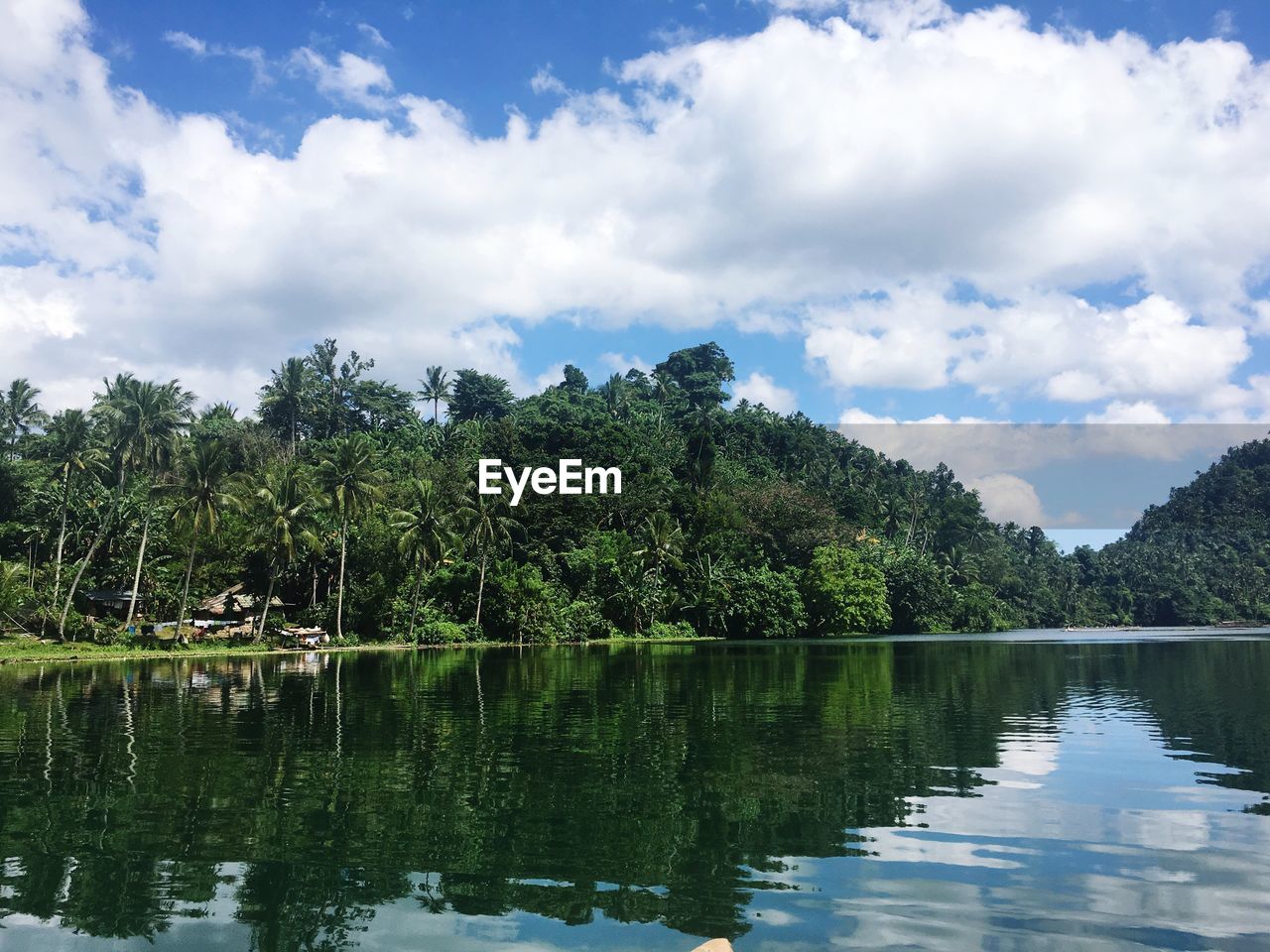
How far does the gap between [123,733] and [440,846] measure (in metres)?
16.4

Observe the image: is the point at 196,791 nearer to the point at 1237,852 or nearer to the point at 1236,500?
the point at 1237,852

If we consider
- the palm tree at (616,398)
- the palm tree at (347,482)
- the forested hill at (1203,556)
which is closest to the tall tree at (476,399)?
the palm tree at (616,398)

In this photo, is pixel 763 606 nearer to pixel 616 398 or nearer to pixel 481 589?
pixel 481 589

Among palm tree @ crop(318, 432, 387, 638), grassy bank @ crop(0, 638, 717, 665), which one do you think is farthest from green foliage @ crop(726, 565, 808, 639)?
palm tree @ crop(318, 432, 387, 638)

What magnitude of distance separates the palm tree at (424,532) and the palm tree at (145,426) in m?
18.0

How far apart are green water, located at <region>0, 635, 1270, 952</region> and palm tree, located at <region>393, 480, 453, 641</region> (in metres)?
40.6

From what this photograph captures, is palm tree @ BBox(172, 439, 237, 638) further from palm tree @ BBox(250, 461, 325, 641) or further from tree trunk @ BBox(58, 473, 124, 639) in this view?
tree trunk @ BBox(58, 473, 124, 639)

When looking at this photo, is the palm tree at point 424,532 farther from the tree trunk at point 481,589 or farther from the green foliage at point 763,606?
the green foliage at point 763,606

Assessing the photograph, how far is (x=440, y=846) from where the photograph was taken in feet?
47.0

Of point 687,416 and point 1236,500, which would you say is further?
point 1236,500

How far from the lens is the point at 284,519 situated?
216 ft

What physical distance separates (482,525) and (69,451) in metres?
31.0

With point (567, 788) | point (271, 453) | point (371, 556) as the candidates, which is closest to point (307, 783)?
point (567, 788)

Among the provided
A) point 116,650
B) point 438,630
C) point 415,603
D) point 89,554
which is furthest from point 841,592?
point 89,554
